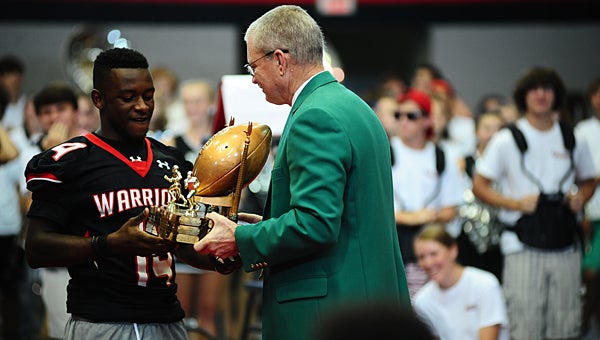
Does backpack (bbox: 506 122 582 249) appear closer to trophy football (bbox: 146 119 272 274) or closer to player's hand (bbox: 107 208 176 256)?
trophy football (bbox: 146 119 272 274)

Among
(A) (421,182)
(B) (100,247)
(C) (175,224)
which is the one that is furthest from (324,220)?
(A) (421,182)

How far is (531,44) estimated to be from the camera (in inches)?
541

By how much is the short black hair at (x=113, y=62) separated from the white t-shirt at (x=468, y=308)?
267 centimetres

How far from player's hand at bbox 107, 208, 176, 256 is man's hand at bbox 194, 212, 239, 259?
0.46 ft

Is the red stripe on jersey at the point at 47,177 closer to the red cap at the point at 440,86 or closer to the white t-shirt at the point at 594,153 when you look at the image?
the white t-shirt at the point at 594,153

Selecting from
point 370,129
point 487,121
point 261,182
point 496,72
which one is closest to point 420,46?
point 496,72

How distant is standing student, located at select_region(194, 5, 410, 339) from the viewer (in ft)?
11.0

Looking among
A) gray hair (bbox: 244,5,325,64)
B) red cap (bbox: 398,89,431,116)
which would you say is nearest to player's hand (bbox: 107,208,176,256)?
gray hair (bbox: 244,5,325,64)

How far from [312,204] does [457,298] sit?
110 inches

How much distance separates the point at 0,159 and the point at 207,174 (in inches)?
139

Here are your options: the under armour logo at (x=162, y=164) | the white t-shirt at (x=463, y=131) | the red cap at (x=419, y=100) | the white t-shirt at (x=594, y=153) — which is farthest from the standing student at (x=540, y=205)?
the under armour logo at (x=162, y=164)

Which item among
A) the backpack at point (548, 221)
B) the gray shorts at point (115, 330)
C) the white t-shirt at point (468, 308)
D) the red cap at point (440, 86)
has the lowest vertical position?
the white t-shirt at point (468, 308)

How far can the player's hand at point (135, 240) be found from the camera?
3.49m

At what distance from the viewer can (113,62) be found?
3.78 meters
